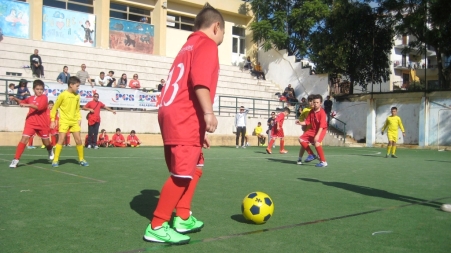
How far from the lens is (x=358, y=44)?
31141mm

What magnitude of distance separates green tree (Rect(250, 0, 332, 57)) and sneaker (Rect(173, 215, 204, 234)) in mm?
30543

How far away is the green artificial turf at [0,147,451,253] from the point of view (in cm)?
410

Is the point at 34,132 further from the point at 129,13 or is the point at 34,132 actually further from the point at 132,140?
the point at 129,13

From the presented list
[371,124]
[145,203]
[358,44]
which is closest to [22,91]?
[145,203]

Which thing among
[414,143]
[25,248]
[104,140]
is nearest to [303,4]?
[414,143]

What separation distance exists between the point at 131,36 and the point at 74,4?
409 cm

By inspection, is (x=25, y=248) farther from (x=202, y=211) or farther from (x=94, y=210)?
(x=202, y=211)

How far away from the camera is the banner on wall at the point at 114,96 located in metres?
19.5

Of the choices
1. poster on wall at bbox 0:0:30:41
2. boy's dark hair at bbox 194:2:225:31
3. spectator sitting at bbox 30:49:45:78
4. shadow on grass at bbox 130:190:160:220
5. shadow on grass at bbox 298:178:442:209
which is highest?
poster on wall at bbox 0:0:30:41

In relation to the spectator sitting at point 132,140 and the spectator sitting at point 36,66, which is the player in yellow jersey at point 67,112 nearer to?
the spectator sitting at point 132,140

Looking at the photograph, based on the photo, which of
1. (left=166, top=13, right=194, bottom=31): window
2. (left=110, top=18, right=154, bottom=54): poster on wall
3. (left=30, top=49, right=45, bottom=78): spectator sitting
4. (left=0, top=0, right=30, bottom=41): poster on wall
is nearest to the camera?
(left=30, top=49, right=45, bottom=78): spectator sitting

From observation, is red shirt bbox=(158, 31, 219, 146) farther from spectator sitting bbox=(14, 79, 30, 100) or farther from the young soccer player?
spectator sitting bbox=(14, 79, 30, 100)

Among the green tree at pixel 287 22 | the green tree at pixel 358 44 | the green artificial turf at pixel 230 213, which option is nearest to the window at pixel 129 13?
the green tree at pixel 287 22

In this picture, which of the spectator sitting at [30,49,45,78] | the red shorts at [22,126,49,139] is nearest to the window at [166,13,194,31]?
the spectator sitting at [30,49,45,78]
